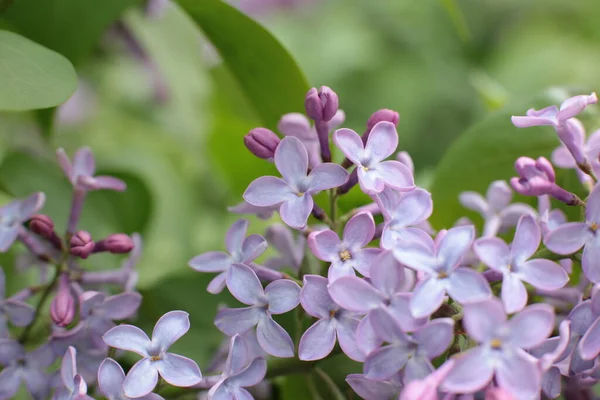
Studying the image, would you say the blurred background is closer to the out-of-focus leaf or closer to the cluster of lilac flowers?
the out-of-focus leaf

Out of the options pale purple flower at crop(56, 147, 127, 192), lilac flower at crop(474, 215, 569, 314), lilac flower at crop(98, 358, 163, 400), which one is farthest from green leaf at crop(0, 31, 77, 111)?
lilac flower at crop(474, 215, 569, 314)

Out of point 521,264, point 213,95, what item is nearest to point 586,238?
point 521,264

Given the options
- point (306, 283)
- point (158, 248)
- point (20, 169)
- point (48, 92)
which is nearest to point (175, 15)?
point (158, 248)

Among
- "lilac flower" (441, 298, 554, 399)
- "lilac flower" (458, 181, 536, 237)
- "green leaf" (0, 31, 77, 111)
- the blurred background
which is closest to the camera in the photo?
"lilac flower" (441, 298, 554, 399)

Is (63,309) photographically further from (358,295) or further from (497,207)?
(497,207)

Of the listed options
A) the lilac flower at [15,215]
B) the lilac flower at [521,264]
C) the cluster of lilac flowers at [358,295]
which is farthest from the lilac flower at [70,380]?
the lilac flower at [521,264]

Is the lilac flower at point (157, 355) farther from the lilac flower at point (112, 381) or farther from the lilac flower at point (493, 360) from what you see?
the lilac flower at point (493, 360)
